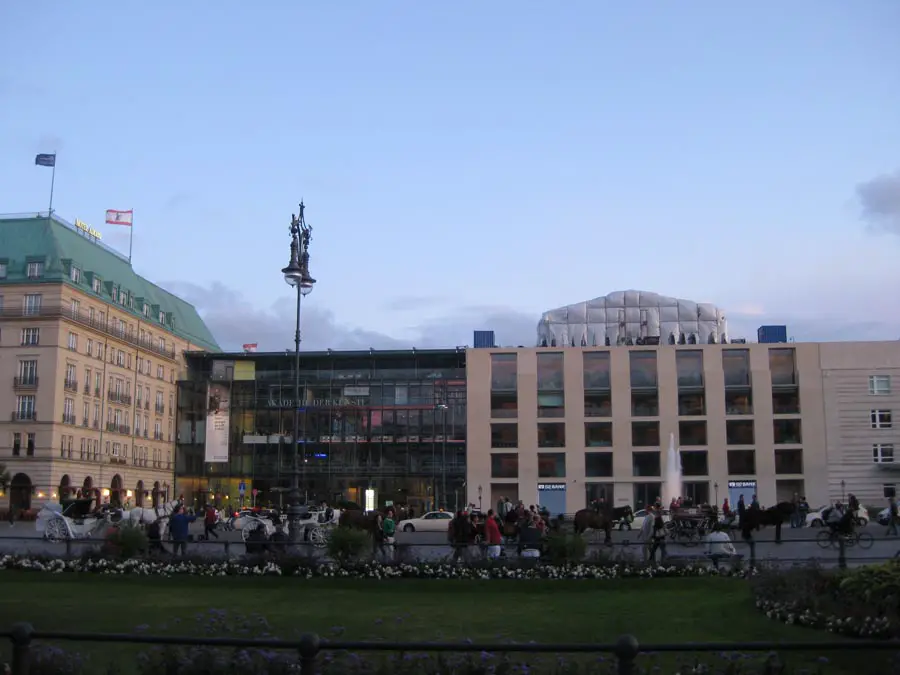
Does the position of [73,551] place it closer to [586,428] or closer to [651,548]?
[651,548]

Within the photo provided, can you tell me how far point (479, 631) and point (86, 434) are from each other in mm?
74270

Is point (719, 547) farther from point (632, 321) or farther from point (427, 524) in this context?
point (632, 321)

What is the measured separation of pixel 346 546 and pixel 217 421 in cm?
6845

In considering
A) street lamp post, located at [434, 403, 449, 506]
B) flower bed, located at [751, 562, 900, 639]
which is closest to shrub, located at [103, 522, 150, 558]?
flower bed, located at [751, 562, 900, 639]

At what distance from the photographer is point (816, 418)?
269 feet

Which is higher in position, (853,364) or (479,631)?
(853,364)

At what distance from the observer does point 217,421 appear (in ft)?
295

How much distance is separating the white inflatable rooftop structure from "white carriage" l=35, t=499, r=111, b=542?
63974mm

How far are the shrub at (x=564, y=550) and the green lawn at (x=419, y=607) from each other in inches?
41.1

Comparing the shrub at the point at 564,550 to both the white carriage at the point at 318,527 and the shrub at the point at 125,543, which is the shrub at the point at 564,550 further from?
the shrub at the point at 125,543

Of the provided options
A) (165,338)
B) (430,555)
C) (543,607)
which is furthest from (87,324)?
(543,607)

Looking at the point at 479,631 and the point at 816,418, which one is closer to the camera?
the point at 479,631

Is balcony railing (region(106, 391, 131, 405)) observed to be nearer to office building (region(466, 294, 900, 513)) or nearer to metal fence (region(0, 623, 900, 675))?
office building (region(466, 294, 900, 513))

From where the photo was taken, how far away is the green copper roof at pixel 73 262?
3221 inches
